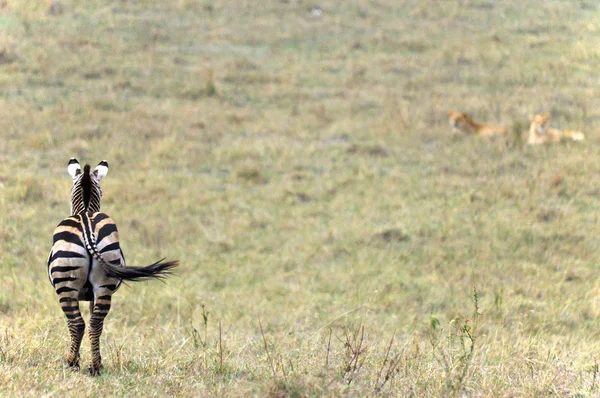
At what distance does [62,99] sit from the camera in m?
12.7

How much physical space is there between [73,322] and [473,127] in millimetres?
9598

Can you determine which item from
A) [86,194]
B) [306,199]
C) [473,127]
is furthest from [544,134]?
[86,194]

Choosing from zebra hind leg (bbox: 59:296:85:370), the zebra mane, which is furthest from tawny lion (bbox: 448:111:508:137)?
zebra hind leg (bbox: 59:296:85:370)

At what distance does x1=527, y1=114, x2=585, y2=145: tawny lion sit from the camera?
11891 mm

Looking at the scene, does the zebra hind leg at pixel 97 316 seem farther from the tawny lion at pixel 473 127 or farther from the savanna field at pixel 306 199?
the tawny lion at pixel 473 127

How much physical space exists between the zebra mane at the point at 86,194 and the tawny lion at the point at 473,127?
915cm

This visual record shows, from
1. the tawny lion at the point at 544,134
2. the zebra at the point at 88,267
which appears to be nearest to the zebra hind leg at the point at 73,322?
the zebra at the point at 88,267

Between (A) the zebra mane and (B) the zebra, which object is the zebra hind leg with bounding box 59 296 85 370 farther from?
(A) the zebra mane

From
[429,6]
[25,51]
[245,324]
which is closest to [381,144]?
[245,324]

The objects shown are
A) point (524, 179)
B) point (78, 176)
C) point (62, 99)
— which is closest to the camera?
point (78, 176)

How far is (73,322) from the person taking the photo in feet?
11.8

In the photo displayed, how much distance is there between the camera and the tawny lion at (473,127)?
40.4 ft

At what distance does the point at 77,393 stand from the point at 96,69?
11.7 m

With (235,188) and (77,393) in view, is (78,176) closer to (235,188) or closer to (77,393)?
(77,393)
